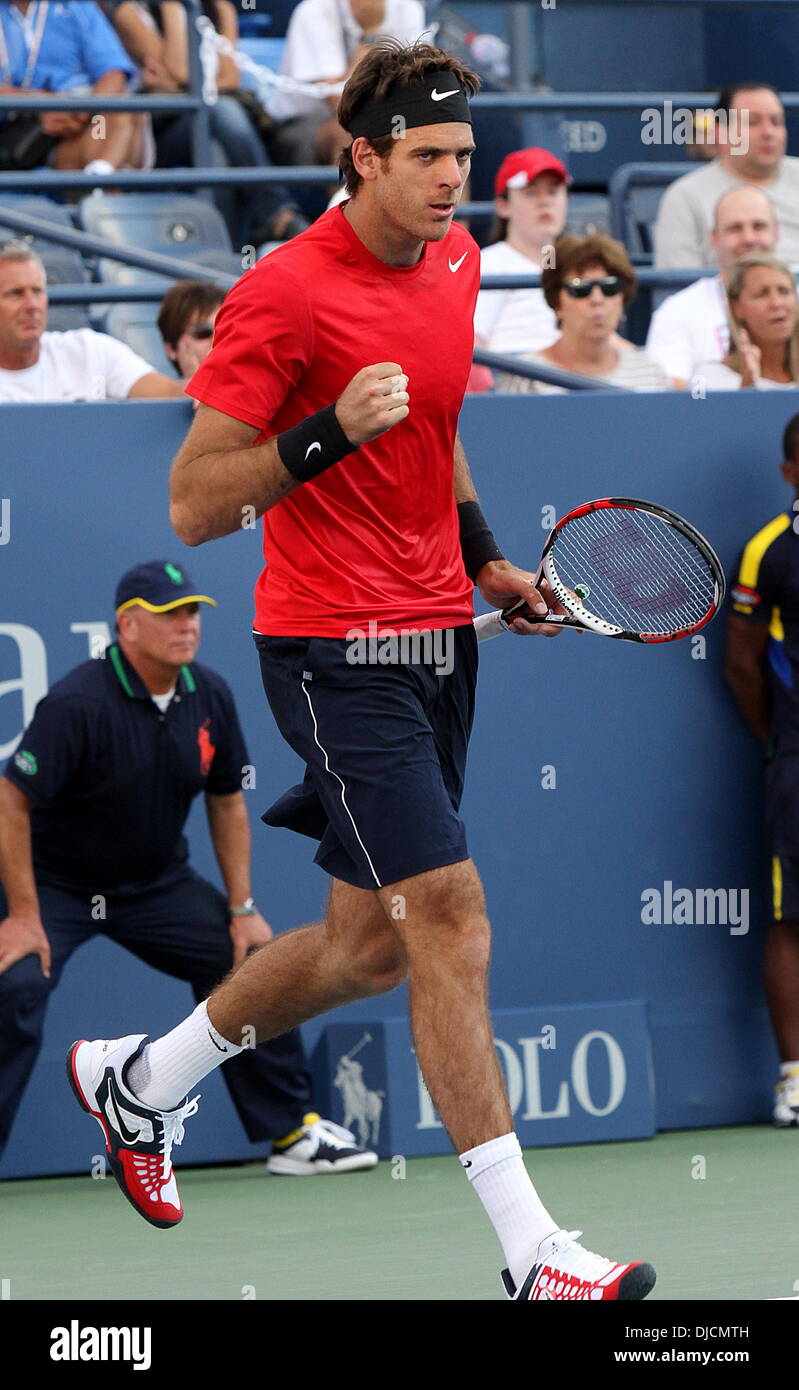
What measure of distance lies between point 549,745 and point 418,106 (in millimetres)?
2750

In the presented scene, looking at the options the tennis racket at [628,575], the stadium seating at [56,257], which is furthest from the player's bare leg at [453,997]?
the stadium seating at [56,257]

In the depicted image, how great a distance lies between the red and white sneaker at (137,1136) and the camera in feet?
13.6

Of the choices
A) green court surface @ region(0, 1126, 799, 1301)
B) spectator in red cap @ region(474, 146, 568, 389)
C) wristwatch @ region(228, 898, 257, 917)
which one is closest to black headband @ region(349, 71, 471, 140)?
green court surface @ region(0, 1126, 799, 1301)

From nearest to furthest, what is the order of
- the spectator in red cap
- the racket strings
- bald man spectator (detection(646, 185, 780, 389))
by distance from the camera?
the racket strings < bald man spectator (detection(646, 185, 780, 389)) < the spectator in red cap

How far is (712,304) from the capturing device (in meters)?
7.52

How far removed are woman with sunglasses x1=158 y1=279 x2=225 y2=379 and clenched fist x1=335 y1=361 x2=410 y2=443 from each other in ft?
10.3

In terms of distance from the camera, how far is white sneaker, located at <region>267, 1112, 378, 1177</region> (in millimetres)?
5742

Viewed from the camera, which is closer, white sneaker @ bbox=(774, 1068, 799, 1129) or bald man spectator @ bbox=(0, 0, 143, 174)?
white sneaker @ bbox=(774, 1068, 799, 1129)

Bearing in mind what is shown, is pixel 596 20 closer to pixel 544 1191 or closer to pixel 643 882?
pixel 643 882

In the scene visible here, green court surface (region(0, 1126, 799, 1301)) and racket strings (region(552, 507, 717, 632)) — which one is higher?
racket strings (region(552, 507, 717, 632))

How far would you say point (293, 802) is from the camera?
13.2 ft

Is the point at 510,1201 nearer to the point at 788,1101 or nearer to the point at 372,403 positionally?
the point at 372,403

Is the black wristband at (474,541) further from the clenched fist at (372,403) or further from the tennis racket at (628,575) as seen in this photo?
the clenched fist at (372,403)

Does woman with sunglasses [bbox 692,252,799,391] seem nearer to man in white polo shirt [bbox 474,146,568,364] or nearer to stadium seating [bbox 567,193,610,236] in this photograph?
man in white polo shirt [bbox 474,146,568,364]
